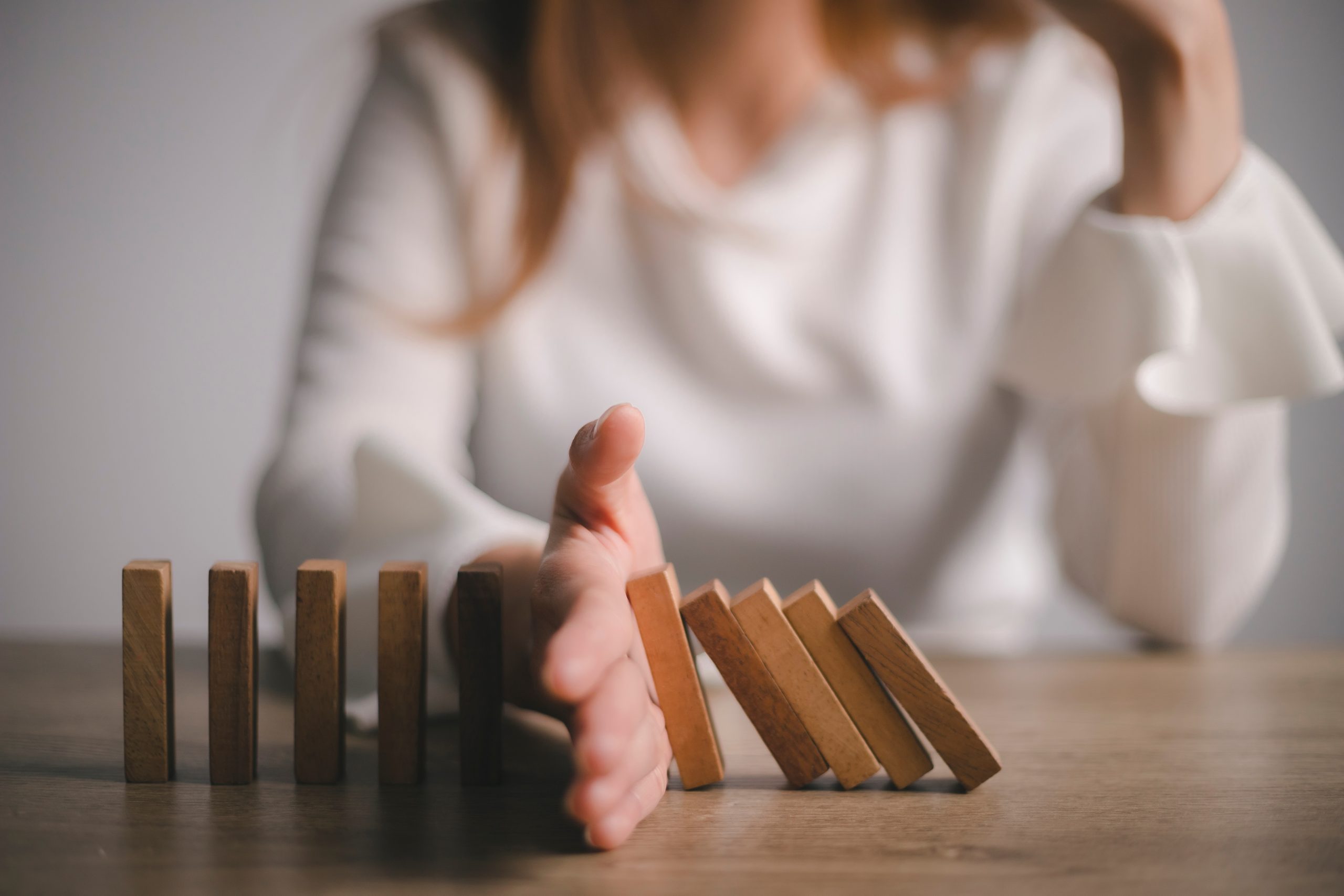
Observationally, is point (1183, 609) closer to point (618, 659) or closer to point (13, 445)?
point (618, 659)

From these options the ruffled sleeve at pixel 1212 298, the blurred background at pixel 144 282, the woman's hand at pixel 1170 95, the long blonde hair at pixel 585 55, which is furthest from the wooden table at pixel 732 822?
the blurred background at pixel 144 282

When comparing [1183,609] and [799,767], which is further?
[1183,609]

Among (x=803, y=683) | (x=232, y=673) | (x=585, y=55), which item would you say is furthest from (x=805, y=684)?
(x=585, y=55)

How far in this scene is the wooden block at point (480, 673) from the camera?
449 mm

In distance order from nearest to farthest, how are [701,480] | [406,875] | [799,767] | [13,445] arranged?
[406,875] < [799,767] < [701,480] < [13,445]

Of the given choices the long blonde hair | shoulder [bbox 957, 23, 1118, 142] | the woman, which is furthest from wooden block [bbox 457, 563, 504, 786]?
shoulder [bbox 957, 23, 1118, 142]

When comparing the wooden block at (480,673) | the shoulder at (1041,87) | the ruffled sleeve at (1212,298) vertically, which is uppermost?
the shoulder at (1041,87)

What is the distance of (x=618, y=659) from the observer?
0.36 meters

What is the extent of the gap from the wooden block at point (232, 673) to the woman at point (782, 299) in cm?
42

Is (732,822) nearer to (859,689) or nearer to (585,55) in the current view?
(859,689)

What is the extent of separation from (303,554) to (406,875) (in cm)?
53

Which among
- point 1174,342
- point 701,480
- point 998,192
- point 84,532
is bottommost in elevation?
point 84,532

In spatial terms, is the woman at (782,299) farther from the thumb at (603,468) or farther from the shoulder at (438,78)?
the thumb at (603,468)

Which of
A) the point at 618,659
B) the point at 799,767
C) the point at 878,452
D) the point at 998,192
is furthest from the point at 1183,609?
the point at 618,659
